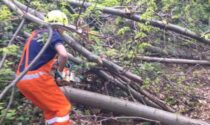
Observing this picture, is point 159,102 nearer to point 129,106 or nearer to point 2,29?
point 129,106

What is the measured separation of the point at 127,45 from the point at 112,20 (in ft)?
3.26

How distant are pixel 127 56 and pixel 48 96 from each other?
5.35 feet

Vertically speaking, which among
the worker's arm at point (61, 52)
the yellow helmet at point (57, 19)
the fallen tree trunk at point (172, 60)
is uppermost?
the yellow helmet at point (57, 19)

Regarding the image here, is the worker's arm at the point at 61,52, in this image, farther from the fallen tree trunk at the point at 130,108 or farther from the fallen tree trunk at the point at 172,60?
the fallen tree trunk at the point at 172,60

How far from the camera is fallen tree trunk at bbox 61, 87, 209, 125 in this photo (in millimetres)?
5801

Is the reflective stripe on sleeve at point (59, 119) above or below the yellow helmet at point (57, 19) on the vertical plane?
below

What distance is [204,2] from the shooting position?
356 inches

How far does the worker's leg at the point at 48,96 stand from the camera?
5039 mm

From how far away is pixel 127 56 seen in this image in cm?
627

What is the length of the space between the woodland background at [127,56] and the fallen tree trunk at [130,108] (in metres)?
0.16

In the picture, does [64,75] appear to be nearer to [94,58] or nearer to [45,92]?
[45,92]

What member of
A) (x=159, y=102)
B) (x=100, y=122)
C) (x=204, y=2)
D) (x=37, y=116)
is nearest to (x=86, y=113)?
(x=100, y=122)

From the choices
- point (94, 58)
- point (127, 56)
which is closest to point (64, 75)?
point (94, 58)

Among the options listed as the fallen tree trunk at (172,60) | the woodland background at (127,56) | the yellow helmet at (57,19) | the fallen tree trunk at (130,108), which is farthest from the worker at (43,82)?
the fallen tree trunk at (172,60)
